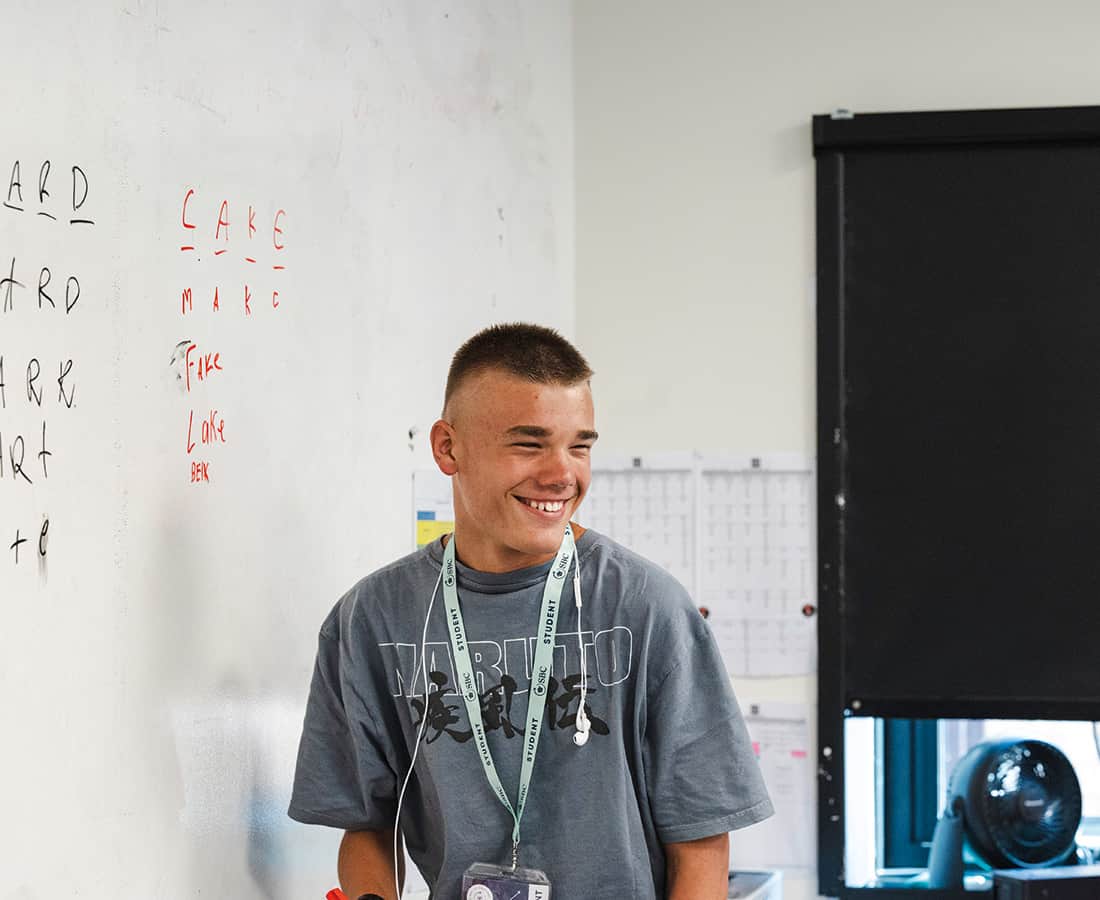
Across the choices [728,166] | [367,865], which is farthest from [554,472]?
[728,166]

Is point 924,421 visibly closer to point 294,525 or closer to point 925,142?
point 925,142

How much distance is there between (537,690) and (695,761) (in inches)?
7.4

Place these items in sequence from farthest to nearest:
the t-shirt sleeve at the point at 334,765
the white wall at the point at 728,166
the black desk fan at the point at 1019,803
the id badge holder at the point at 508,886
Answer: the white wall at the point at 728,166 → the black desk fan at the point at 1019,803 → the t-shirt sleeve at the point at 334,765 → the id badge holder at the point at 508,886

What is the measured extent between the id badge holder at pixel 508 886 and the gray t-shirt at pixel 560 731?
0.03 meters

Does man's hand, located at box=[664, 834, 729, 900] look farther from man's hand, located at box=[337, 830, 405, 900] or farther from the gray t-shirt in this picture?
man's hand, located at box=[337, 830, 405, 900]

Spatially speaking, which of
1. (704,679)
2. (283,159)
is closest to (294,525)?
(283,159)

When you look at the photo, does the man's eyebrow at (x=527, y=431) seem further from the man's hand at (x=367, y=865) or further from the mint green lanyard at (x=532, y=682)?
the man's hand at (x=367, y=865)

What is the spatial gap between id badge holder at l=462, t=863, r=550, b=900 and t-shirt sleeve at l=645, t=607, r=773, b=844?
15 centimetres

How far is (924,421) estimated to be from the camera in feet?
9.16

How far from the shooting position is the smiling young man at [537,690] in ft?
4.70

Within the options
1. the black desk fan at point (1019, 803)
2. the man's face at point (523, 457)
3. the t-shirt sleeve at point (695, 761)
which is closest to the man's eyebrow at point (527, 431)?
the man's face at point (523, 457)

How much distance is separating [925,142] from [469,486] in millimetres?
1737

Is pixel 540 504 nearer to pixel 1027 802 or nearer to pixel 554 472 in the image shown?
pixel 554 472

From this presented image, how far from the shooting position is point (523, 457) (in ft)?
4.68
